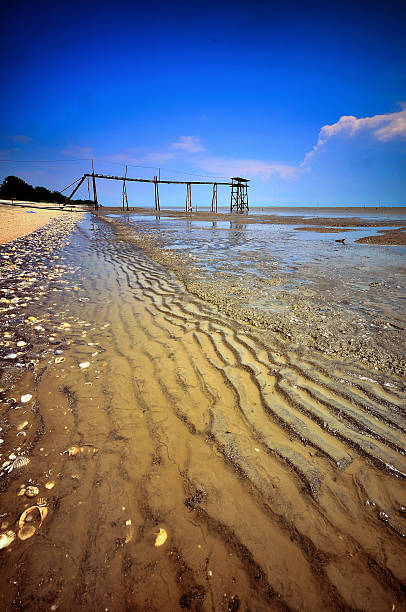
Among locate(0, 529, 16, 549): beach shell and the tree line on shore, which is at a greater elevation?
the tree line on shore

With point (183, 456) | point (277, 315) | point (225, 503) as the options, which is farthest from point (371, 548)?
point (277, 315)

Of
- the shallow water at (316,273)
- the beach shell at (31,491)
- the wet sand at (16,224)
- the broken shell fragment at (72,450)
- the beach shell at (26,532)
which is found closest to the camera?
the beach shell at (26,532)

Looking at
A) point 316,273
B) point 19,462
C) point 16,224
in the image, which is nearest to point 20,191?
point 16,224

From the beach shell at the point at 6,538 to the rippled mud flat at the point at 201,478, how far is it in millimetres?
23

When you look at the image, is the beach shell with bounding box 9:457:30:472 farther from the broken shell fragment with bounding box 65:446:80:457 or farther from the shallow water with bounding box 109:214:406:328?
the shallow water with bounding box 109:214:406:328

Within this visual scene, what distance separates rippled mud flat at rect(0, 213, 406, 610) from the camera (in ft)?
4.71

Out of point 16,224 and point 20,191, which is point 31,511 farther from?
point 20,191

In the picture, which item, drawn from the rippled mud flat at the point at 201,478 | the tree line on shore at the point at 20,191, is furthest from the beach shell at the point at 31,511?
the tree line on shore at the point at 20,191

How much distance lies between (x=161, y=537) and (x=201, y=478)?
1.51 ft

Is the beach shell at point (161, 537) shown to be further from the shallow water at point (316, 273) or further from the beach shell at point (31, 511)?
the shallow water at point (316, 273)

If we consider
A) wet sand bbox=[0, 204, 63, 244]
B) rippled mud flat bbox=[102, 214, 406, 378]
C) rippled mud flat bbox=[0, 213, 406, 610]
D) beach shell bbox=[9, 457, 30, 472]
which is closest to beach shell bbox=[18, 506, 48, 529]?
rippled mud flat bbox=[0, 213, 406, 610]

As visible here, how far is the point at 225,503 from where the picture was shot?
72.8 inches

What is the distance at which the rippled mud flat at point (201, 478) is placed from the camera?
1.43 m

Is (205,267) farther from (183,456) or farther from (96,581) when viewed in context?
(96,581)
